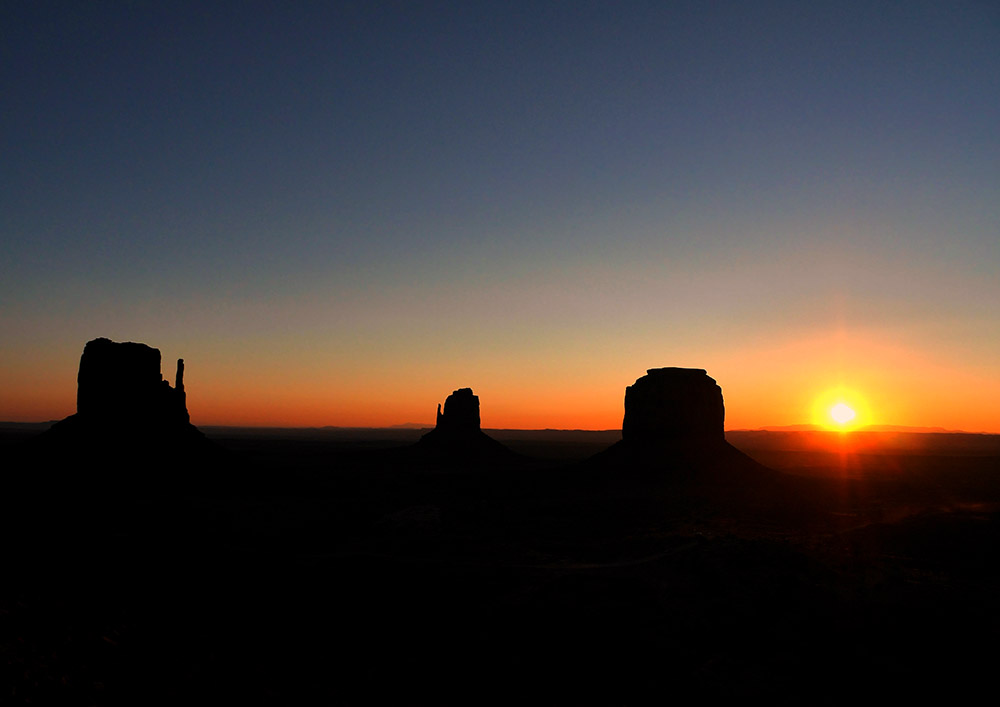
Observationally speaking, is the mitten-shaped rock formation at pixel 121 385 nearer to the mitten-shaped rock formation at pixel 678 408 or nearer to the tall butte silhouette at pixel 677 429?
the tall butte silhouette at pixel 677 429

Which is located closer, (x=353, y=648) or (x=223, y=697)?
(x=223, y=697)

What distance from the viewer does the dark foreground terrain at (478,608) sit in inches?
652

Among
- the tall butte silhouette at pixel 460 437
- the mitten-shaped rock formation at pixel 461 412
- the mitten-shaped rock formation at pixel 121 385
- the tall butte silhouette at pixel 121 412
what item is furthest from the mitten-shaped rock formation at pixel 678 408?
the mitten-shaped rock formation at pixel 121 385

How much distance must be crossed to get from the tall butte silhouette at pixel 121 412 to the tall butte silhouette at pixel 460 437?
5245cm

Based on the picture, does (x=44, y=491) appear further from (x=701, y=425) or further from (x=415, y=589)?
(x=701, y=425)

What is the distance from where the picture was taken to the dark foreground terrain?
1656 centimetres

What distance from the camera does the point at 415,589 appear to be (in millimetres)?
25625

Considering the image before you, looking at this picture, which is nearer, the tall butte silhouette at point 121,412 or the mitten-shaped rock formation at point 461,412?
the tall butte silhouette at point 121,412

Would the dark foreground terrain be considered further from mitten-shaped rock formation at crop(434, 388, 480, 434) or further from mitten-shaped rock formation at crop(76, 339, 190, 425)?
mitten-shaped rock formation at crop(434, 388, 480, 434)

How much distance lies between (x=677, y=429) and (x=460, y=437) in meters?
47.2

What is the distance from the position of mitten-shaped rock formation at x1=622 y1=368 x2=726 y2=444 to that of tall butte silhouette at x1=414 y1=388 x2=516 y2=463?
37.4 m

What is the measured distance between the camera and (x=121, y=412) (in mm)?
51281

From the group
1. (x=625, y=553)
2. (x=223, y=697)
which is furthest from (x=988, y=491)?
(x=223, y=697)

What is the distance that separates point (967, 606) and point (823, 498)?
38928mm
